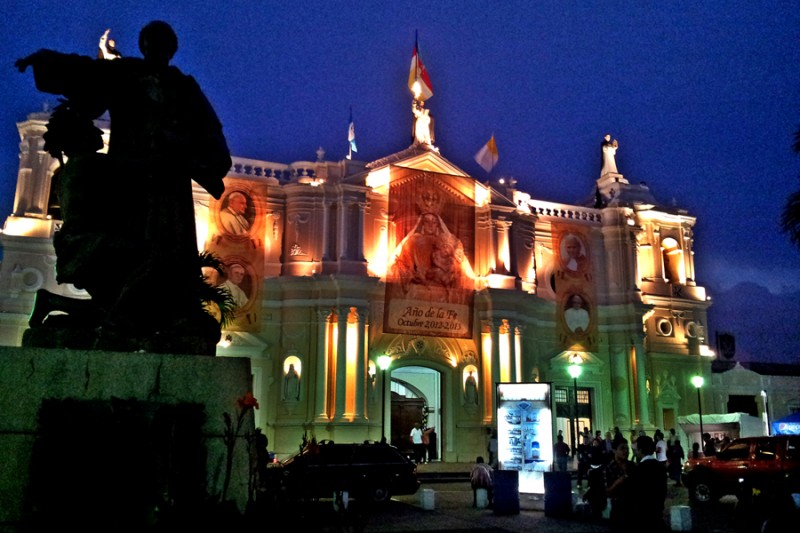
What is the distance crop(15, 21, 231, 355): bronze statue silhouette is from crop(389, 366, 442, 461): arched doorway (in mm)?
22843

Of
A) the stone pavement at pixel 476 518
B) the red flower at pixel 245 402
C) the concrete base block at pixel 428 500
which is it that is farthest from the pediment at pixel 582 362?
the red flower at pixel 245 402

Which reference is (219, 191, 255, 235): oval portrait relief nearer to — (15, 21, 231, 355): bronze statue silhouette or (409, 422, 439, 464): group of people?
(409, 422, 439, 464): group of people

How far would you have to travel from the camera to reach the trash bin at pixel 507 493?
46.4ft

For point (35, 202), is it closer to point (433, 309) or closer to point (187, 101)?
point (433, 309)

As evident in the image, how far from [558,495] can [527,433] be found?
9.20 ft

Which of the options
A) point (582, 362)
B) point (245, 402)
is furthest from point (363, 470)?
point (582, 362)

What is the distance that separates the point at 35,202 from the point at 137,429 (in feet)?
76.0

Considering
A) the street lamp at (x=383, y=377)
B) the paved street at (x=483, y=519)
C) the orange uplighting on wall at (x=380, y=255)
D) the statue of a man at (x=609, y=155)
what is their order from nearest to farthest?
the paved street at (x=483, y=519)
the street lamp at (x=383, y=377)
the orange uplighting on wall at (x=380, y=255)
the statue of a man at (x=609, y=155)

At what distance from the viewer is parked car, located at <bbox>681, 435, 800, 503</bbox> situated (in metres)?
16.4

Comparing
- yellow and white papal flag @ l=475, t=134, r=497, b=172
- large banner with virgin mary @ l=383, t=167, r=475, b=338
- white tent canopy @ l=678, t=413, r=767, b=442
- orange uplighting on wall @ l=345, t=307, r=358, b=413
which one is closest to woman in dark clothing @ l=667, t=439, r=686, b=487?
white tent canopy @ l=678, t=413, r=767, b=442

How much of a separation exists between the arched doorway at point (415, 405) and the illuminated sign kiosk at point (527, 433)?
10901mm

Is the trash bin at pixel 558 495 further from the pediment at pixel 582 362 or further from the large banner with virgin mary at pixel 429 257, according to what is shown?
the pediment at pixel 582 362

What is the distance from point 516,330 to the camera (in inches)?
1123

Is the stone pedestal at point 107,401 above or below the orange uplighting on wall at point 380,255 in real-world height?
below
